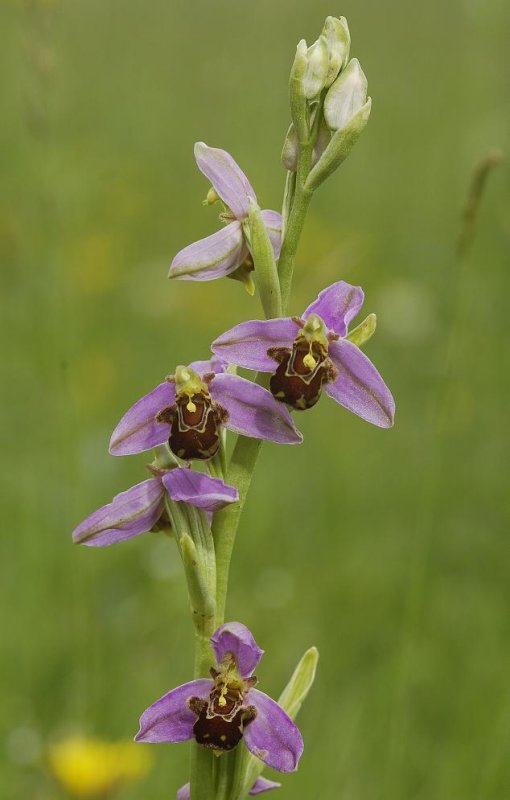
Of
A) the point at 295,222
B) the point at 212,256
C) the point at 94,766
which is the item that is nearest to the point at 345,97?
the point at 295,222

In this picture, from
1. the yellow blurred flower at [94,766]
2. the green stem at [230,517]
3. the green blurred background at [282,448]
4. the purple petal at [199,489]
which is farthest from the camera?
the green blurred background at [282,448]

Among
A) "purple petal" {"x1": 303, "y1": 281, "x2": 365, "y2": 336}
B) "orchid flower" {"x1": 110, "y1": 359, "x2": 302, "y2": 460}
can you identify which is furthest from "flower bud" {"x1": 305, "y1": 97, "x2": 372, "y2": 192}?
"orchid flower" {"x1": 110, "y1": 359, "x2": 302, "y2": 460}

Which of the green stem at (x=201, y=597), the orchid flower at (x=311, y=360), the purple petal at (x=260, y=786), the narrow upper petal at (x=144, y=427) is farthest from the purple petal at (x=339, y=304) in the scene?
the purple petal at (x=260, y=786)

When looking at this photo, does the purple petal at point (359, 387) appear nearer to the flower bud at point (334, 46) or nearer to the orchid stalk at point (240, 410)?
the orchid stalk at point (240, 410)

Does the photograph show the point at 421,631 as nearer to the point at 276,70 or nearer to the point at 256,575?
the point at 256,575

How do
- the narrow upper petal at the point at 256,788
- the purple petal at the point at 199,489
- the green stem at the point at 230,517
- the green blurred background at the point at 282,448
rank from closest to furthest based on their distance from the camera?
the purple petal at the point at 199,489
the green stem at the point at 230,517
the narrow upper petal at the point at 256,788
the green blurred background at the point at 282,448

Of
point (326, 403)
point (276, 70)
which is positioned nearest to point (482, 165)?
point (326, 403)

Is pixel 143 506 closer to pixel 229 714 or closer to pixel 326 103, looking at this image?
pixel 229 714
